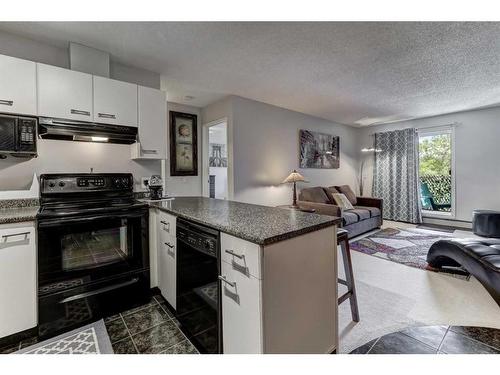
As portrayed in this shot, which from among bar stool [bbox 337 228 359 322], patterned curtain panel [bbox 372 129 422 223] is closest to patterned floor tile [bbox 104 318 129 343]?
bar stool [bbox 337 228 359 322]

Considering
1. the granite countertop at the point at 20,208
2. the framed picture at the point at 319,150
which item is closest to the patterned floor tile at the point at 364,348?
the granite countertop at the point at 20,208

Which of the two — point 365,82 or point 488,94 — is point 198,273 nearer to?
point 365,82

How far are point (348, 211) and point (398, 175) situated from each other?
2302 millimetres

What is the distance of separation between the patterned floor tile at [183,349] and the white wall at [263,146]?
2455 millimetres

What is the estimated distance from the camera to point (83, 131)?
2.14m

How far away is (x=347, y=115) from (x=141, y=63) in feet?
14.1

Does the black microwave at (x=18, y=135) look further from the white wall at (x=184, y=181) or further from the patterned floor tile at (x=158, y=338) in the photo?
the white wall at (x=184, y=181)

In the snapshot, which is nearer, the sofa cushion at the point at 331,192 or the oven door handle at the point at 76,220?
the oven door handle at the point at 76,220

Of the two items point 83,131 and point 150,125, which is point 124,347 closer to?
point 83,131

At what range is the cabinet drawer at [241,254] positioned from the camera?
3.56 ft

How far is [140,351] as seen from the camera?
159 cm

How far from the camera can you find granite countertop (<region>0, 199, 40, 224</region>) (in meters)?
1.67

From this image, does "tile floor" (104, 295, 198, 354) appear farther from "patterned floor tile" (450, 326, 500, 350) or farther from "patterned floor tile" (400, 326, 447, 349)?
"patterned floor tile" (450, 326, 500, 350)
